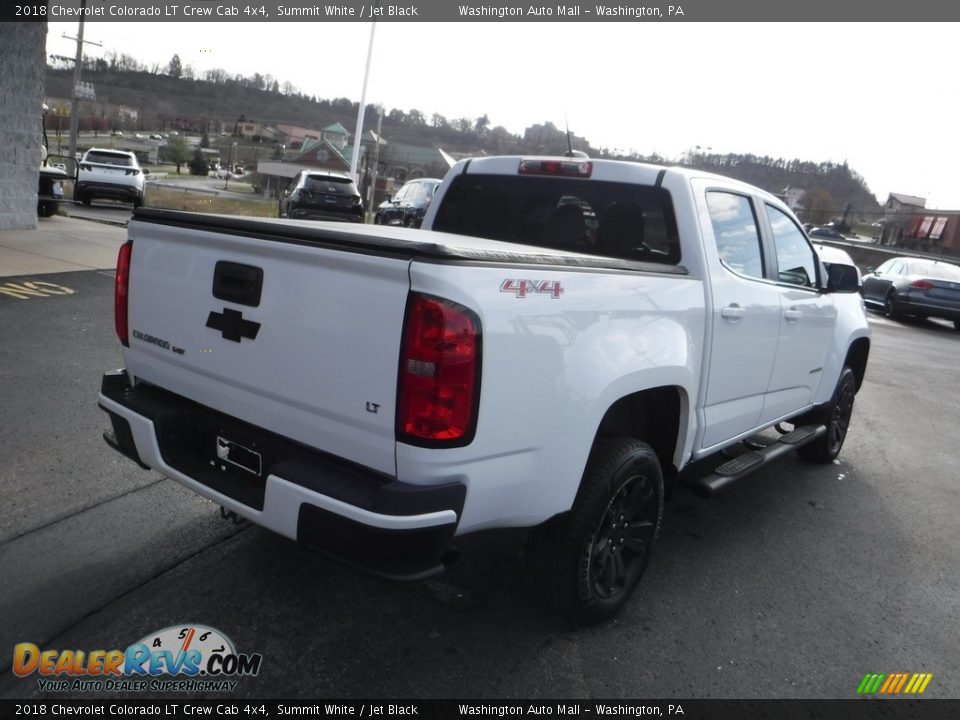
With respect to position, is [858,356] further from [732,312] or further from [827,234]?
[827,234]

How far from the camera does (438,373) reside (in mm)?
2316

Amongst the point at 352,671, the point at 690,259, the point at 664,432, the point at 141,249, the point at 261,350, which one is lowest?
the point at 352,671

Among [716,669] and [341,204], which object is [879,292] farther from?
[716,669]

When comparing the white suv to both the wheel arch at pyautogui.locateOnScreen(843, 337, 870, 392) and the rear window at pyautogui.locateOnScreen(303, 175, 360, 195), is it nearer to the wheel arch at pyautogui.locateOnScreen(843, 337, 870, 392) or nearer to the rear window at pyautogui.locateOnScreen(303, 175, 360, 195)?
the rear window at pyautogui.locateOnScreen(303, 175, 360, 195)

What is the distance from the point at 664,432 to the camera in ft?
12.0

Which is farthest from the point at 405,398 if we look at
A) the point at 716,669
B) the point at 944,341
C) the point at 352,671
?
the point at 944,341

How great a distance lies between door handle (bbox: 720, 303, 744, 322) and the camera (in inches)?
146

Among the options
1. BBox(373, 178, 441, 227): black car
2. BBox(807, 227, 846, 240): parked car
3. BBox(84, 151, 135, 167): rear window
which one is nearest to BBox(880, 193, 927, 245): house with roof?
BBox(807, 227, 846, 240): parked car

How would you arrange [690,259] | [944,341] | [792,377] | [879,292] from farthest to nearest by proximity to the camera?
[879,292], [944,341], [792,377], [690,259]

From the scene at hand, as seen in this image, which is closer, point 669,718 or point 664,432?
point 669,718

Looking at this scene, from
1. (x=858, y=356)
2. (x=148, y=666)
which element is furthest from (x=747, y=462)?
(x=148, y=666)

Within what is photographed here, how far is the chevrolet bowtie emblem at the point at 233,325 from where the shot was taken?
274 centimetres

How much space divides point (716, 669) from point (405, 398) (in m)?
1.74

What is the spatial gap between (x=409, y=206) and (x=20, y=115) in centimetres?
908
